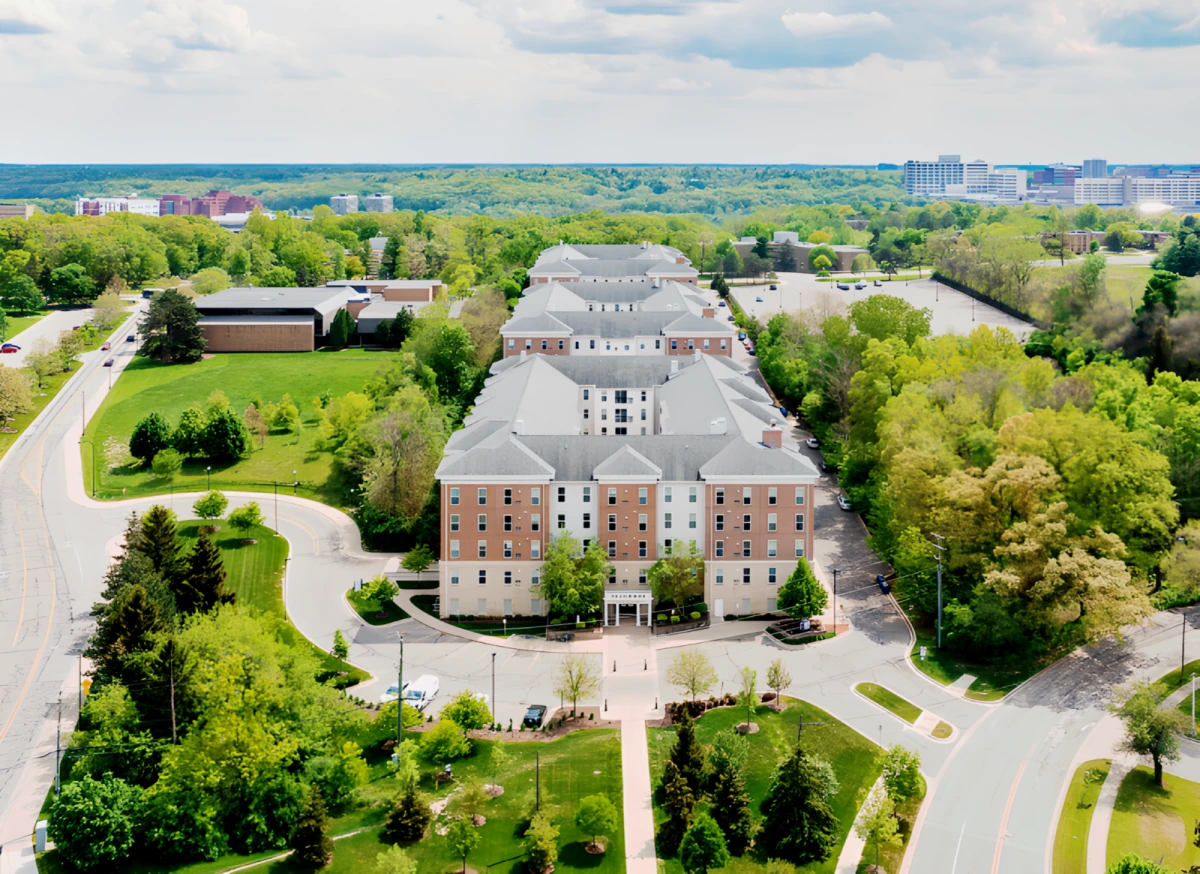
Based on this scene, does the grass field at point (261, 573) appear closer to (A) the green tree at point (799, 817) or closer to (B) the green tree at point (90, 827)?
(B) the green tree at point (90, 827)

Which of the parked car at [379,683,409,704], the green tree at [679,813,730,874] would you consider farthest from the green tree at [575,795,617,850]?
the parked car at [379,683,409,704]

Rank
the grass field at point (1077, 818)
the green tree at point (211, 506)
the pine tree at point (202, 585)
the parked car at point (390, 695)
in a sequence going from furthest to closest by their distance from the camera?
the green tree at point (211, 506)
the pine tree at point (202, 585)
the parked car at point (390, 695)
the grass field at point (1077, 818)

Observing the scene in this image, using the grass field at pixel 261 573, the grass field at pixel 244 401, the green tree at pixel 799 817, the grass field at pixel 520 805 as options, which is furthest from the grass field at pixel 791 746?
the grass field at pixel 244 401

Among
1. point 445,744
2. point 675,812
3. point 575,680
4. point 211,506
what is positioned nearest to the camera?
point 675,812

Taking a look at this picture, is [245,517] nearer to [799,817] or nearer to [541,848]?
[541,848]

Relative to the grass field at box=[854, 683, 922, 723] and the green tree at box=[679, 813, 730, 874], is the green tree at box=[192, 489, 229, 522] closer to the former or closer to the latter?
the grass field at box=[854, 683, 922, 723]

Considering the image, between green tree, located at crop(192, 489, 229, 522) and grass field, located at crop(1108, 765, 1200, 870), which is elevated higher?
green tree, located at crop(192, 489, 229, 522)

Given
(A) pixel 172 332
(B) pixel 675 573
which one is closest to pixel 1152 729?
(B) pixel 675 573
